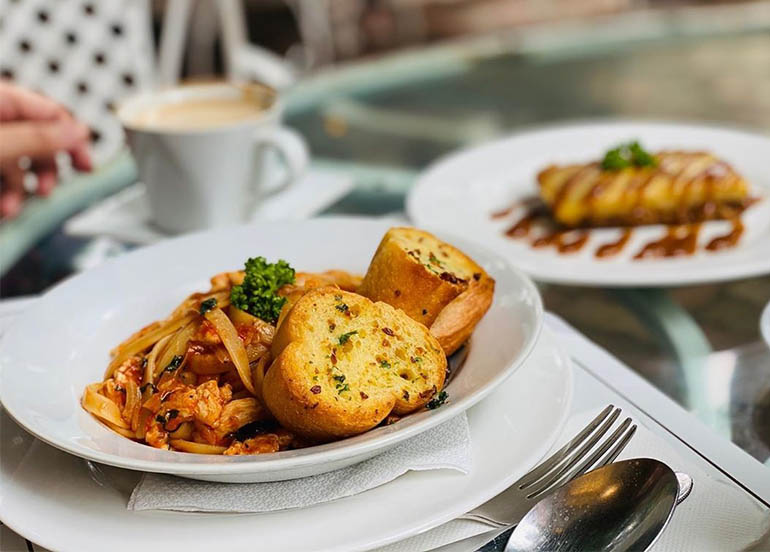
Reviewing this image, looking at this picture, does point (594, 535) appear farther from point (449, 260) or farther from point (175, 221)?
point (175, 221)

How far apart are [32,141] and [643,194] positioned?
4.06ft

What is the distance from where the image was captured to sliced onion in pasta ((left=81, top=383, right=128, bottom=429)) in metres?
0.86

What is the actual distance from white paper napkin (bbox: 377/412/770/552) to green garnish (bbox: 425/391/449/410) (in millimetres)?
112

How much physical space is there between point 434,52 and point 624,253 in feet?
4.20

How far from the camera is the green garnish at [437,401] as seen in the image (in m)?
0.81

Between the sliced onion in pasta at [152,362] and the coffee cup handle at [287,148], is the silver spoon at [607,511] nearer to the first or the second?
the sliced onion in pasta at [152,362]

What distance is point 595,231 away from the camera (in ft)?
5.18

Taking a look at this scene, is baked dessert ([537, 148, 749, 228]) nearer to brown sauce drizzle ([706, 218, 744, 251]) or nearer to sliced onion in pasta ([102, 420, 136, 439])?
brown sauce drizzle ([706, 218, 744, 251])

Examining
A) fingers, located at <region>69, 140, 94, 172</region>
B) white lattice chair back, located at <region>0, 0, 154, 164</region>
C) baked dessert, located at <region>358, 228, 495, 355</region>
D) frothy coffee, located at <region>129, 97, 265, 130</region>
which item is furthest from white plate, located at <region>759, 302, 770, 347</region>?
white lattice chair back, located at <region>0, 0, 154, 164</region>

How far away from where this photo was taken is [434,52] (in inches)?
101

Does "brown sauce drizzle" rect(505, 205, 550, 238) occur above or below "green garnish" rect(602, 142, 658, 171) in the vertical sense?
below

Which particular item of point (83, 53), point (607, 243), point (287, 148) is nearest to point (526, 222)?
point (607, 243)

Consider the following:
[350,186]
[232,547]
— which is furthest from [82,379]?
[350,186]

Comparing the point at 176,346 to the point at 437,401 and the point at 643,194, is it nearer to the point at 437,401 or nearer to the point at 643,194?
the point at 437,401
